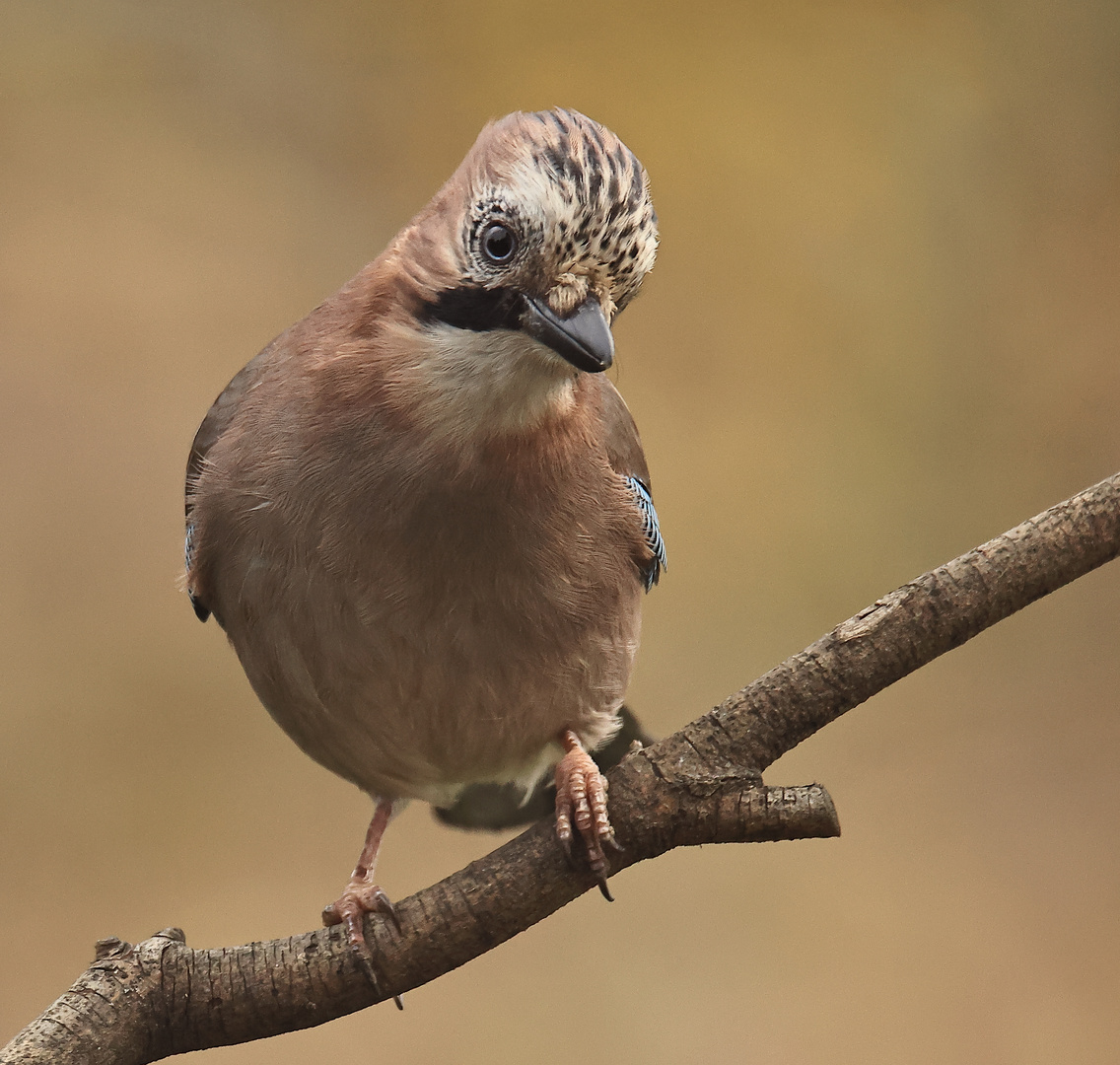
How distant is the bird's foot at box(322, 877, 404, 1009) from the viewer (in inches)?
85.6

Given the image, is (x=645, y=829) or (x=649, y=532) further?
(x=649, y=532)

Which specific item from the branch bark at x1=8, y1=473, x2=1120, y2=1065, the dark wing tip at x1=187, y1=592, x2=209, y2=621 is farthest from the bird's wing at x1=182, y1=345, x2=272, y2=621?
the branch bark at x1=8, y1=473, x2=1120, y2=1065

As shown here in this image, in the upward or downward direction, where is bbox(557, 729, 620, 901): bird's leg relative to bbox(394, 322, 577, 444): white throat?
downward

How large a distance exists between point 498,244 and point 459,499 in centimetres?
46

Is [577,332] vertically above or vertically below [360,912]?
above

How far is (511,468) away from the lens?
233 centimetres

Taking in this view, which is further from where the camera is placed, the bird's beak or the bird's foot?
the bird's foot

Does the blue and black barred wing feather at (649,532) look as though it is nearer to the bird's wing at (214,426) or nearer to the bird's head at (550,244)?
the bird's head at (550,244)

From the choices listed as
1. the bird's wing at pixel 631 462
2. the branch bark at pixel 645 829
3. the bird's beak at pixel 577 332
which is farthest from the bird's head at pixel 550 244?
the branch bark at pixel 645 829

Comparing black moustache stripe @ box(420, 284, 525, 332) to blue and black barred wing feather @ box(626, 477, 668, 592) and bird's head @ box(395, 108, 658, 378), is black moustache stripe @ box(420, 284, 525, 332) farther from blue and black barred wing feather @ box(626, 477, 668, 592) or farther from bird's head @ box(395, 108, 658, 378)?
blue and black barred wing feather @ box(626, 477, 668, 592)

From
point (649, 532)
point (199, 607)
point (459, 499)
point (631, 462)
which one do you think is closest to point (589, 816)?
Result: point (459, 499)

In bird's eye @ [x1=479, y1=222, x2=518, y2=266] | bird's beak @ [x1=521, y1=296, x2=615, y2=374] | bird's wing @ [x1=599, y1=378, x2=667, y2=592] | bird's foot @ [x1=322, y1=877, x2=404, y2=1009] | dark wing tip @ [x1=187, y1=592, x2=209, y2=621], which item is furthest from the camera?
dark wing tip @ [x1=187, y1=592, x2=209, y2=621]

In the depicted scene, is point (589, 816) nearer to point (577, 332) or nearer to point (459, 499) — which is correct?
point (459, 499)

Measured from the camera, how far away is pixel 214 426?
2.82 metres
